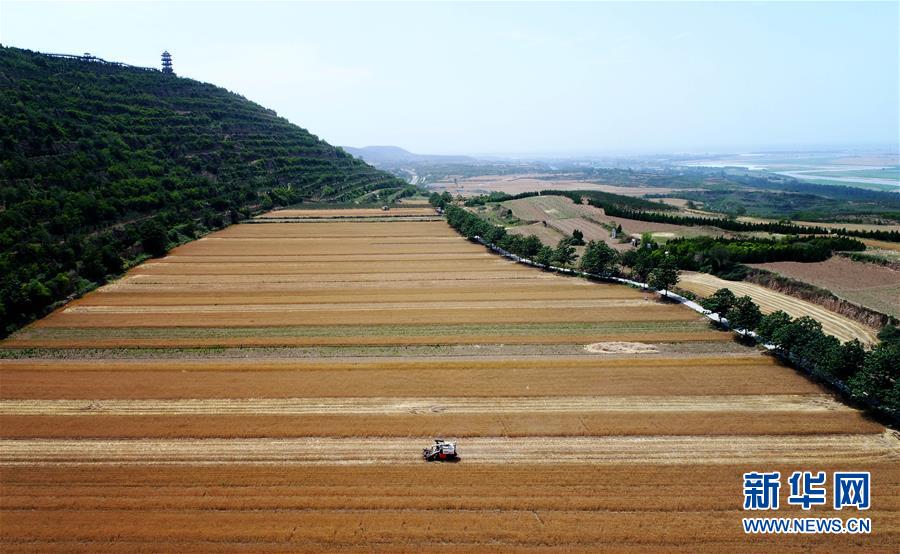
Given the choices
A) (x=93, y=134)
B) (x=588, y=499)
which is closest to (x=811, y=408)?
(x=588, y=499)

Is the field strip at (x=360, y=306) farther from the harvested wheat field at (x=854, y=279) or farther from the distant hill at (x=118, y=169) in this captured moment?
the harvested wheat field at (x=854, y=279)

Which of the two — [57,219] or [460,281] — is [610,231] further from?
[57,219]

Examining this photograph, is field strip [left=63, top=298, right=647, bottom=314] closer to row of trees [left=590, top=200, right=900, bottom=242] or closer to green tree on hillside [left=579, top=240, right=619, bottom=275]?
green tree on hillside [left=579, top=240, right=619, bottom=275]

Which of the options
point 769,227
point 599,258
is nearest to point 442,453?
point 599,258

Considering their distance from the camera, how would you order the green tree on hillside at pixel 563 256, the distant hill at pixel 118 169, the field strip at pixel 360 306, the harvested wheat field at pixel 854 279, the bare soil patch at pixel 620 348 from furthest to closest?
the green tree on hillside at pixel 563 256 < the distant hill at pixel 118 169 < the field strip at pixel 360 306 < the harvested wheat field at pixel 854 279 < the bare soil patch at pixel 620 348

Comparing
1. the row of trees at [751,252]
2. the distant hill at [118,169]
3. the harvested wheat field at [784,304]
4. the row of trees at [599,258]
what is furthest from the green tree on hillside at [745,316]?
the distant hill at [118,169]

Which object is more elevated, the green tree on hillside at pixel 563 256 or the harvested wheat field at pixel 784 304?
the green tree on hillside at pixel 563 256

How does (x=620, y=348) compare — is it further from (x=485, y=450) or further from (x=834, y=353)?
(x=485, y=450)
